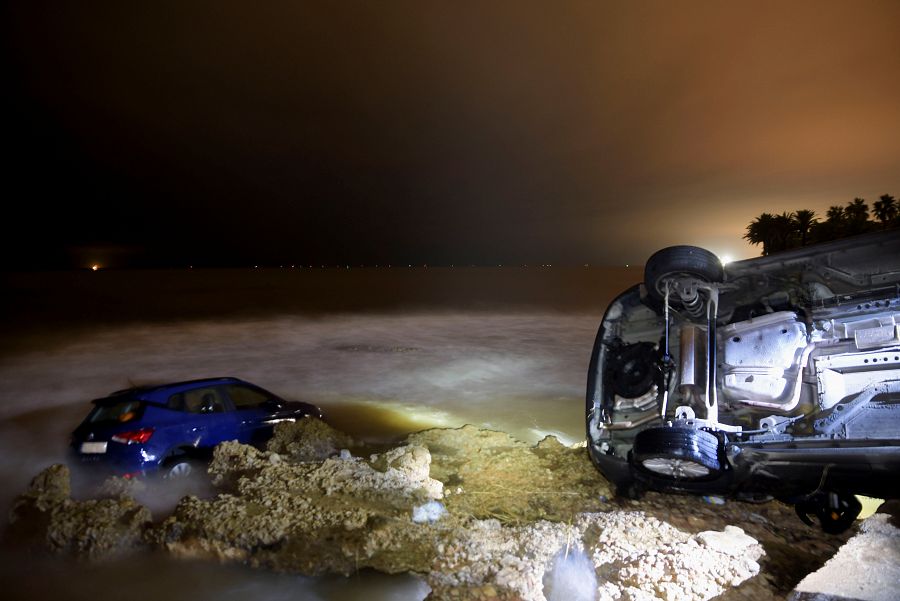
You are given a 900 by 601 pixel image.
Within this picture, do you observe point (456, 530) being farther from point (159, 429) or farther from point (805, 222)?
point (805, 222)

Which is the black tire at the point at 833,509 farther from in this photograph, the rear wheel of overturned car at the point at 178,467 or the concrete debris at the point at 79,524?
the rear wheel of overturned car at the point at 178,467

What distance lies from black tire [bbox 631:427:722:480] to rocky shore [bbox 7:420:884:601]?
595 mm

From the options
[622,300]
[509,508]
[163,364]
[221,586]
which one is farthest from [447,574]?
[163,364]

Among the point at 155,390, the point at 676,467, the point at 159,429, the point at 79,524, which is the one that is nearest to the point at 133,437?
the point at 159,429

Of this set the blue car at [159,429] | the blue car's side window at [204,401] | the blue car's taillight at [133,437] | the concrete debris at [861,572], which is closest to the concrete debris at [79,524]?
the blue car at [159,429]

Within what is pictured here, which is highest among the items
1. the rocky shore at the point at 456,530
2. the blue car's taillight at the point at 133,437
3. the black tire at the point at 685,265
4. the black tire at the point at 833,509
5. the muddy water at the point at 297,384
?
the black tire at the point at 685,265

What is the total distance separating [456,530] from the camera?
4.78 m

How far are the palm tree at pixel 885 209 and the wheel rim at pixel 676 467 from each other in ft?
243

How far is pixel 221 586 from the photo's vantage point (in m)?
4.26

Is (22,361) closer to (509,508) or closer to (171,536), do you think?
(171,536)

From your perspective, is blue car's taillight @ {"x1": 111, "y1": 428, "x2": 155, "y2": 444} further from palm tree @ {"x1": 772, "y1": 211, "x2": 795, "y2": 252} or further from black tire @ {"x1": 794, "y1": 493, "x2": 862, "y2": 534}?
palm tree @ {"x1": 772, "y1": 211, "x2": 795, "y2": 252}

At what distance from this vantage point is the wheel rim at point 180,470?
627cm

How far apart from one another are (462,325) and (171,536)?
22.8m

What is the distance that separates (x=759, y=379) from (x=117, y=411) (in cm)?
663
